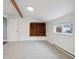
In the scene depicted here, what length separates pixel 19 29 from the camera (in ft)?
31.5

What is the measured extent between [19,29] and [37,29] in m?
1.63

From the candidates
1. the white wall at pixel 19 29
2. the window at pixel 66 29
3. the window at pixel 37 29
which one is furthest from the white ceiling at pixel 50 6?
the window at pixel 37 29

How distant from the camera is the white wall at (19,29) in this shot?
9.38m

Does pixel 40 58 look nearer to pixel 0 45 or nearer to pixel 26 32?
pixel 0 45

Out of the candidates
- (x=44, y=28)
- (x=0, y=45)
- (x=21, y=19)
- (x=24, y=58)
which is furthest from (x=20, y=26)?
(x=0, y=45)

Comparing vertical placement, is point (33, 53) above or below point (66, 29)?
below

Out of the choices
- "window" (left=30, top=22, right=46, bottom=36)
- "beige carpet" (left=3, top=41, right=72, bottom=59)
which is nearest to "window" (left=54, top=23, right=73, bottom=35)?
"beige carpet" (left=3, top=41, right=72, bottom=59)

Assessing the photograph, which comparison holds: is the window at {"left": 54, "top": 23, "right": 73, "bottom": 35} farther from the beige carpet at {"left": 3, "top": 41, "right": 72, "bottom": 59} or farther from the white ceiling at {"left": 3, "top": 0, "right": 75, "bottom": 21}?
the beige carpet at {"left": 3, "top": 41, "right": 72, "bottom": 59}

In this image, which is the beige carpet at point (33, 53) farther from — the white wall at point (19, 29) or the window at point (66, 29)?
the white wall at point (19, 29)

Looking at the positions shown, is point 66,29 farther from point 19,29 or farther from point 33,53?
point 19,29

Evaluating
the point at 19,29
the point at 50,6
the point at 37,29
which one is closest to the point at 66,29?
the point at 50,6
